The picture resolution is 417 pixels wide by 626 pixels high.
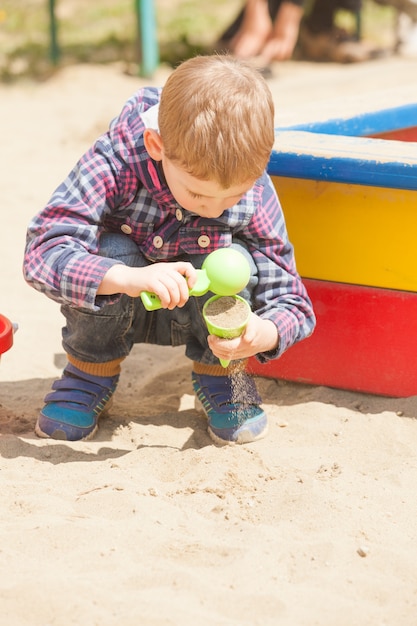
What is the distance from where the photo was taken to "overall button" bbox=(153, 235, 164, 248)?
73.7 inches

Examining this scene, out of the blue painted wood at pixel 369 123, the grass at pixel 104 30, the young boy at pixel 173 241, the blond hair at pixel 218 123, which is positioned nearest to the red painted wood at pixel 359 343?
the young boy at pixel 173 241

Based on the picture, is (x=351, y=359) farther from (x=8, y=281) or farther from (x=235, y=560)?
(x=8, y=281)

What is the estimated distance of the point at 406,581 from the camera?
144 centimetres

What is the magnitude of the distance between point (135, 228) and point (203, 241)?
142mm

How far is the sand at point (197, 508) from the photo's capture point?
1363mm

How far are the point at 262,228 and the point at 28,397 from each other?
702 mm

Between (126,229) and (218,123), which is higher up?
(218,123)

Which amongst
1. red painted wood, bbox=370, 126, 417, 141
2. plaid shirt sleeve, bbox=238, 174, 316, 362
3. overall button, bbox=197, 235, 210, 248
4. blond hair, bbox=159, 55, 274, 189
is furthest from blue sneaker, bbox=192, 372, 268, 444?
red painted wood, bbox=370, 126, 417, 141

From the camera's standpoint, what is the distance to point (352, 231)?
6.75ft

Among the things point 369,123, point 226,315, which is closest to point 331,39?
point 369,123

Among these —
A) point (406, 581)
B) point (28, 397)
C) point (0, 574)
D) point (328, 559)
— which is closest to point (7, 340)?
point (28, 397)

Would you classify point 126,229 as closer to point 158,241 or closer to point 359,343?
point 158,241

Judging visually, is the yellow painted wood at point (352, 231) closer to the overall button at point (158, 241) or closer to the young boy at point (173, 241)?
the young boy at point (173, 241)

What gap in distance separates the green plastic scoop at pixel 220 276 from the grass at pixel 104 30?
158 inches
